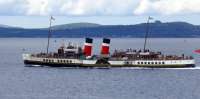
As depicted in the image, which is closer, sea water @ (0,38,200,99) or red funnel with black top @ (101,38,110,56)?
sea water @ (0,38,200,99)

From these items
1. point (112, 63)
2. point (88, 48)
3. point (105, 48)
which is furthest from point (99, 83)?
point (88, 48)

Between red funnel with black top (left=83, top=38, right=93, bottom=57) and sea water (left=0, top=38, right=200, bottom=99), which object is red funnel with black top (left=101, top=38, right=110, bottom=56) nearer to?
red funnel with black top (left=83, top=38, right=93, bottom=57)

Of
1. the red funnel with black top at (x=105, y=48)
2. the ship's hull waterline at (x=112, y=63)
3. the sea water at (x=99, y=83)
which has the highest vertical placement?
the red funnel with black top at (x=105, y=48)

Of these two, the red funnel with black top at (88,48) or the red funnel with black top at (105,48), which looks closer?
the red funnel with black top at (105,48)

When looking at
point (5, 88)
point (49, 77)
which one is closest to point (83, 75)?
point (49, 77)

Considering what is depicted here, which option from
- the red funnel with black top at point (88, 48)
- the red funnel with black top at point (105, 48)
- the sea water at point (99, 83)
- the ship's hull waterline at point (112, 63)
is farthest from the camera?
the red funnel with black top at point (88, 48)

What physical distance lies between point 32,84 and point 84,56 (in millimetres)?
24215

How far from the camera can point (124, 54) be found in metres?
127

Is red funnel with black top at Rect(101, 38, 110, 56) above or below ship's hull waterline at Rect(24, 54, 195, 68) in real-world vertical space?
above

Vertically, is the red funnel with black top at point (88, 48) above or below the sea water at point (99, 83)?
above

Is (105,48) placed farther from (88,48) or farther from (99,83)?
(99,83)

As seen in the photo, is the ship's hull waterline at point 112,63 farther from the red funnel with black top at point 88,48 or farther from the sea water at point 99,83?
the red funnel with black top at point 88,48

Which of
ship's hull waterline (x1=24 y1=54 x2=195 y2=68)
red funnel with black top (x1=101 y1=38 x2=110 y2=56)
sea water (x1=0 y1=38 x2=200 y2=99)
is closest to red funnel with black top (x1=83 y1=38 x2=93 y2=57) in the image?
ship's hull waterline (x1=24 y1=54 x2=195 y2=68)

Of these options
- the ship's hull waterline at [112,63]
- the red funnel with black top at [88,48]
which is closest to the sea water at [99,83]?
the ship's hull waterline at [112,63]
